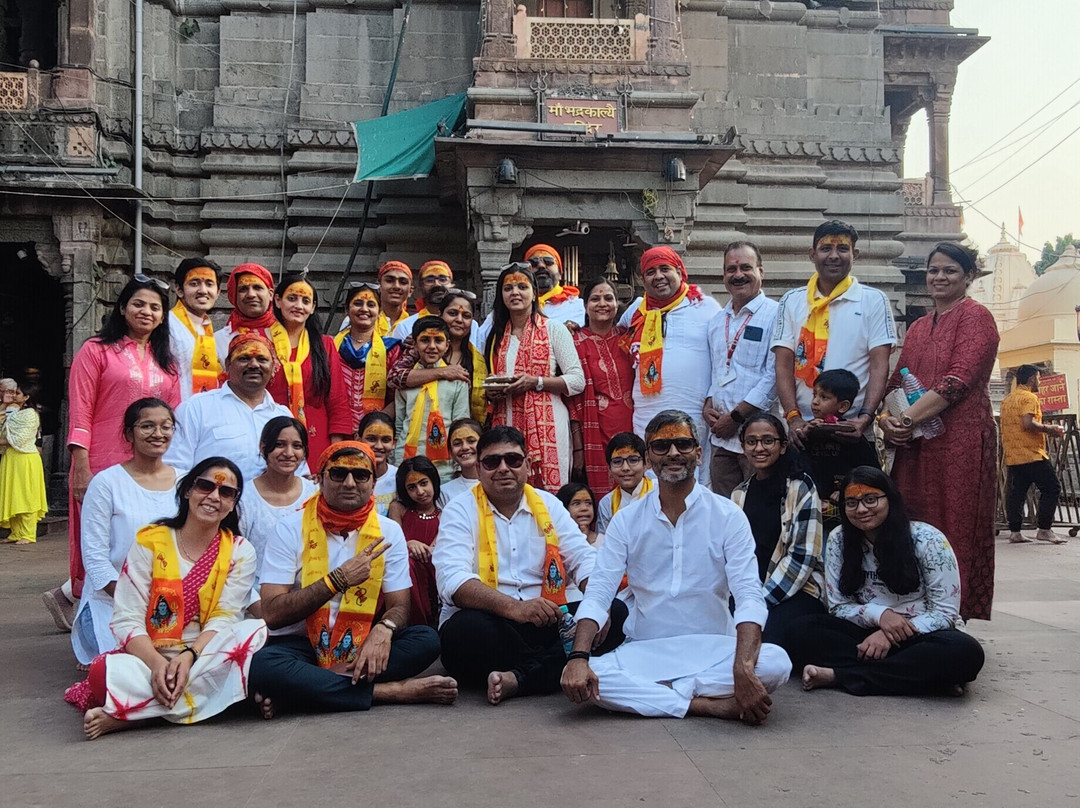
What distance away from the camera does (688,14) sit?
44.2 ft

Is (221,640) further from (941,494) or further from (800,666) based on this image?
(941,494)

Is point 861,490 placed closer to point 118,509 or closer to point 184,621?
point 184,621

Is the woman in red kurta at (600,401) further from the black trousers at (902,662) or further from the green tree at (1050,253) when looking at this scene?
the green tree at (1050,253)

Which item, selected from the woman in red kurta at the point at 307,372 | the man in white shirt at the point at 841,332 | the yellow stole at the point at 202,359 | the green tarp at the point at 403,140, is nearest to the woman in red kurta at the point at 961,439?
the man in white shirt at the point at 841,332

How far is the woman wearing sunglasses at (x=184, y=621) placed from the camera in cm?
364

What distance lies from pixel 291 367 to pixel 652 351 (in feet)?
6.44

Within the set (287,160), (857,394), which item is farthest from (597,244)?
(857,394)

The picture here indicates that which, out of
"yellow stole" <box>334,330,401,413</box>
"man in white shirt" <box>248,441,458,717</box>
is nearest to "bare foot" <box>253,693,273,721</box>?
"man in white shirt" <box>248,441,458,717</box>

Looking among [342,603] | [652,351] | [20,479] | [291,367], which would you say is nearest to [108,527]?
[342,603]

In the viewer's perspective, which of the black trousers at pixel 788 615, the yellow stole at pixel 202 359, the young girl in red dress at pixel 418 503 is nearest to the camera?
the black trousers at pixel 788 615

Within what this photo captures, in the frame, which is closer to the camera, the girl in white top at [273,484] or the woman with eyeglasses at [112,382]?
the girl in white top at [273,484]

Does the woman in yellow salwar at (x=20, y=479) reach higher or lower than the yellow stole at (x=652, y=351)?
lower

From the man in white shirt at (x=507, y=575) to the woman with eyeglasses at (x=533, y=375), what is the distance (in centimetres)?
106

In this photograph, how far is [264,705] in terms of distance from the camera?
12.4 feet
